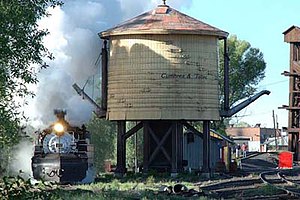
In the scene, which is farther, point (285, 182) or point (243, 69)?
point (243, 69)

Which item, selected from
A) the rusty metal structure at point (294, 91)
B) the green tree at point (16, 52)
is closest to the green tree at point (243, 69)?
the rusty metal structure at point (294, 91)

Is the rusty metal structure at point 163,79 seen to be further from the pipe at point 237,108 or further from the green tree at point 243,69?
the green tree at point 243,69

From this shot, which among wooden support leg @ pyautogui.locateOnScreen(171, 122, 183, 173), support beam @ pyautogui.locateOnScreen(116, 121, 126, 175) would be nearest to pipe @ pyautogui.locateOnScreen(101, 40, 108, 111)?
support beam @ pyautogui.locateOnScreen(116, 121, 126, 175)

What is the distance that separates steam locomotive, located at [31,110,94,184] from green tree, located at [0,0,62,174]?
19.0ft

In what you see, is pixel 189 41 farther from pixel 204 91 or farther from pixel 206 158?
pixel 206 158

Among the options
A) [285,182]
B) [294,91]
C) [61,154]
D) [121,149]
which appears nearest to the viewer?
[285,182]

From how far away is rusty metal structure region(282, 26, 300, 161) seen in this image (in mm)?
52031

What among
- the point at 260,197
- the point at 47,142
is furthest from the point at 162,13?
the point at 260,197

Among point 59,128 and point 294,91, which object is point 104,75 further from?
point 294,91

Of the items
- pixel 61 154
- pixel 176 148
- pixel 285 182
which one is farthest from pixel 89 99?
pixel 285 182

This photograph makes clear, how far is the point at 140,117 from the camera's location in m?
34.7

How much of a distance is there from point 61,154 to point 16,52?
27.0 feet

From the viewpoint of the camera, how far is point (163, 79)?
34469 mm

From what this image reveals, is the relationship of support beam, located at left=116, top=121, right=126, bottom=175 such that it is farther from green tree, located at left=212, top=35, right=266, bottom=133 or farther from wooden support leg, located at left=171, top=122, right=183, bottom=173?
green tree, located at left=212, top=35, right=266, bottom=133
